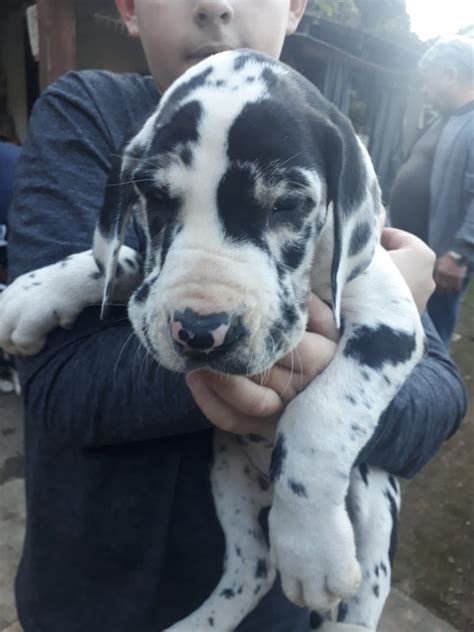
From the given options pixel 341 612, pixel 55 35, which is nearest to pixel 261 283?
pixel 341 612

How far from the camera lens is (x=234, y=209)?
1.31 metres

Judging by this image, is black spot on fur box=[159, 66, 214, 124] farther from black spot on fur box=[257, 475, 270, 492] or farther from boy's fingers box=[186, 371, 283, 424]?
black spot on fur box=[257, 475, 270, 492]

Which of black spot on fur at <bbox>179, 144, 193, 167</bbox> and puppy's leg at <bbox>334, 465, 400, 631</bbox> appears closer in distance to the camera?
black spot on fur at <bbox>179, 144, 193, 167</bbox>

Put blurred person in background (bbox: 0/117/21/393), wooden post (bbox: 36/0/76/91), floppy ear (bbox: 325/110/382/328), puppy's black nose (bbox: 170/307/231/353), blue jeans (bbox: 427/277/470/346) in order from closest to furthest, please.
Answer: puppy's black nose (bbox: 170/307/231/353) < floppy ear (bbox: 325/110/382/328) < blue jeans (bbox: 427/277/470/346) < wooden post (bbox: 36/0/76/91) < blurred person in background (bbox: 0/117/21/393)

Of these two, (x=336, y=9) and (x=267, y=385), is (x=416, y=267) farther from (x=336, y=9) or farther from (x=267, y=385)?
(x=336, y=9)

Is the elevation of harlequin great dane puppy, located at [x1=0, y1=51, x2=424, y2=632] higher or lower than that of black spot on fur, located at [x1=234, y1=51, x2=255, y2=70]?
lower

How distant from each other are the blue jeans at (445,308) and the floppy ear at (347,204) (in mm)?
3172

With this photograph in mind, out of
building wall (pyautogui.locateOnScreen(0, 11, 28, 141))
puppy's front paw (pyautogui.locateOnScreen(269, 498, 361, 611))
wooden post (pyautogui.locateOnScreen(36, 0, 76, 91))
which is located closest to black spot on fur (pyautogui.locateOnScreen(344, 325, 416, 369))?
puppy's front paw (pyautogui.locateOnScreen(269, 498, 361, 611))

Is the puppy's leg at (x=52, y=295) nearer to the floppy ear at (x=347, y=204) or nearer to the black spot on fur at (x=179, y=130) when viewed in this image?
the black spot on fur at (x=179, y=130)

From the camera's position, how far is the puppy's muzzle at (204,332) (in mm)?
1159

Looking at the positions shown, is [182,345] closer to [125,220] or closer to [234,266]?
[234,266]

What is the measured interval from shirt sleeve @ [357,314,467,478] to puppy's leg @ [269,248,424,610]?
8cm

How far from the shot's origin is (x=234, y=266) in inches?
49.5

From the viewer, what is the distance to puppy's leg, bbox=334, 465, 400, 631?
1.71m
